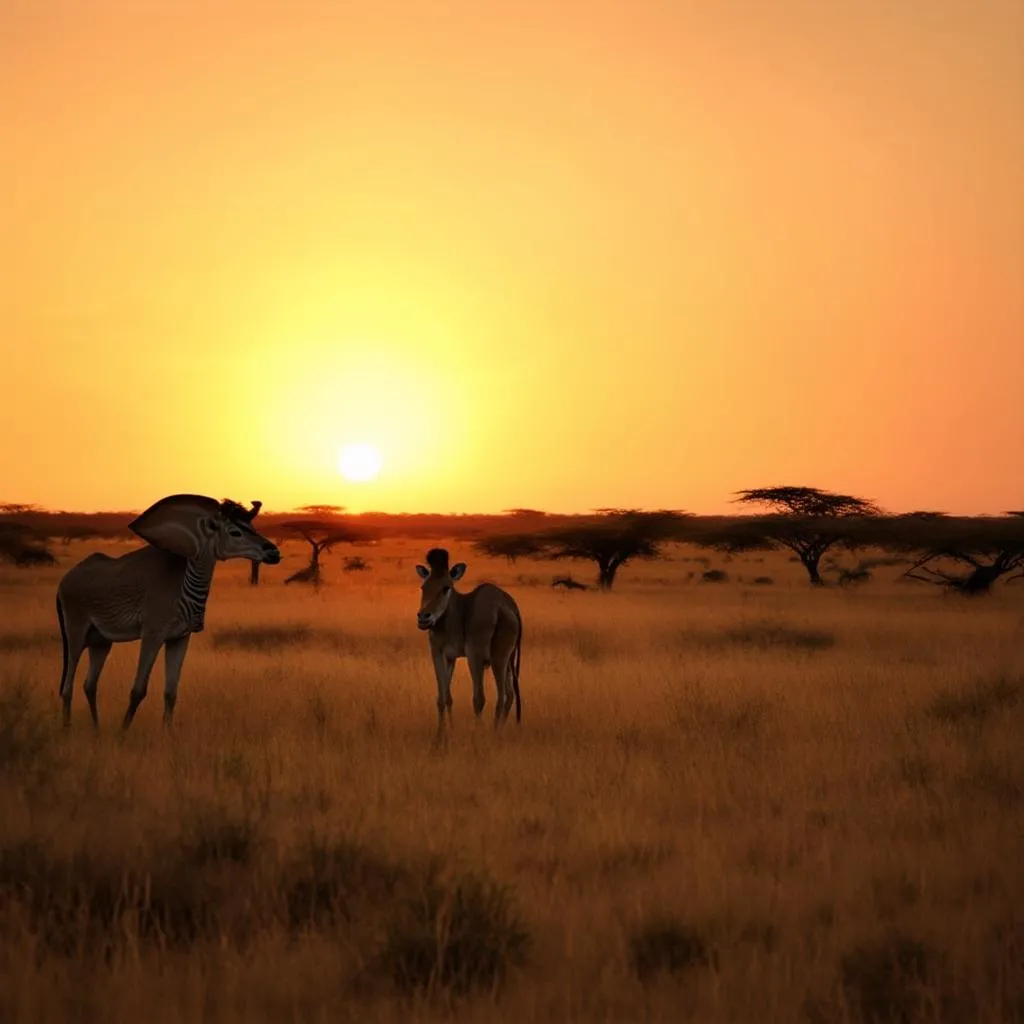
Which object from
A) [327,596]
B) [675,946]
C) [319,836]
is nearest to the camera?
[675,946]

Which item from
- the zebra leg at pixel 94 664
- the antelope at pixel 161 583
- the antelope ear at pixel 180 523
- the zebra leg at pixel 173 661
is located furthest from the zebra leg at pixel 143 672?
the antelope ear at pixel 180 523

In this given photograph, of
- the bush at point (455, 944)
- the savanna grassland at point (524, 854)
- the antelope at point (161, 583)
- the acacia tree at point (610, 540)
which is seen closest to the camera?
the savanna grassland at point (524, 854)

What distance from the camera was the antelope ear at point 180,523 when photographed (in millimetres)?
11062

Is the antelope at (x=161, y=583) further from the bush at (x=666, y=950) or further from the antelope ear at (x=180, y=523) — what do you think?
the bush at (x=666, y=950)

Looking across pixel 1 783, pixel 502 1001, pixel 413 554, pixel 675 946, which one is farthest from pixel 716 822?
pixel 413 554

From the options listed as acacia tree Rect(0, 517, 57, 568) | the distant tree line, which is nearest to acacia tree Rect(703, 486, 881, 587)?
the distant tree line

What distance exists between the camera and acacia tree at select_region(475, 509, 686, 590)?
53.7 metres

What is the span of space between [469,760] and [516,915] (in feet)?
14.8

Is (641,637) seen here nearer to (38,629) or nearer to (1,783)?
(38,629)

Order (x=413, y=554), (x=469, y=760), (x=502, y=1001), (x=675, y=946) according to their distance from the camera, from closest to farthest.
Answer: (x=502, y=1001), (x=675, y=946), (x=469, y=760), (x=413, y=554)

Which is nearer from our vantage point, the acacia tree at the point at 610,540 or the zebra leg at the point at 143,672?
the zebra leg at the point at 143,672

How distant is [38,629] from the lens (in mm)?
22453

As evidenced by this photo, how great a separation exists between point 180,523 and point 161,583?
63 centimetres

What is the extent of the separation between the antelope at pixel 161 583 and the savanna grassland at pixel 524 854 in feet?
2.42
